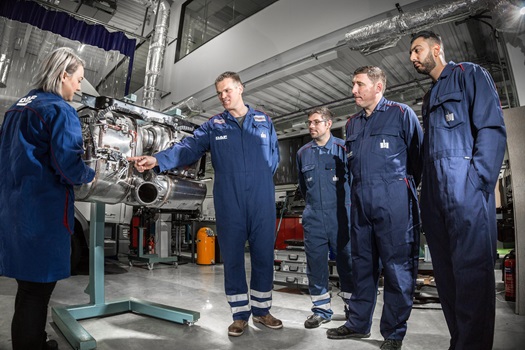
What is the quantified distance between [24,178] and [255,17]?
5.81 m

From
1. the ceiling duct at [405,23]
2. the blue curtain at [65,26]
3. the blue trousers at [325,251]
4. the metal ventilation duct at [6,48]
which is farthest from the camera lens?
the blue curtain at [65,26]

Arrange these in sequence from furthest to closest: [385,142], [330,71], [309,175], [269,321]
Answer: [330,71]
[309,175]
[269,321]
[385,142]

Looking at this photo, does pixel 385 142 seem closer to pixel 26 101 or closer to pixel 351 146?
pixel 351 146


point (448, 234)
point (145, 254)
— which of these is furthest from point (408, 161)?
point (145, 254)

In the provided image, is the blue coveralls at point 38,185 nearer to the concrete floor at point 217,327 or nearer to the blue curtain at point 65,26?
the concrete floor at point 217,327

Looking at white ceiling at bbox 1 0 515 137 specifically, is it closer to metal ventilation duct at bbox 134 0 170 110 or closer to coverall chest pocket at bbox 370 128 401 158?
metal ventilation duct at bbox 134 0 170 110

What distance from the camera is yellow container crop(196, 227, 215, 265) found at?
5953mm

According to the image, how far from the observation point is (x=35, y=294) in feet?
4.75

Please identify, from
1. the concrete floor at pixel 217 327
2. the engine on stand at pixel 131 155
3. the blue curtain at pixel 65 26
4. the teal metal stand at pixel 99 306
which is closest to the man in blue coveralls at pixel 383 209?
the concrete floor at pixel 217 327

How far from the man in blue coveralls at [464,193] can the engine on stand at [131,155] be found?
66.5 inches

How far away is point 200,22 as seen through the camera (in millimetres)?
8414

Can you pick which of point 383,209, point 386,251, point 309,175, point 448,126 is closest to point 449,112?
point 448,126

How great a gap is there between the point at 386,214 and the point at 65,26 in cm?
728

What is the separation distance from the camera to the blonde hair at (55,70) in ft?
5.20
